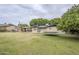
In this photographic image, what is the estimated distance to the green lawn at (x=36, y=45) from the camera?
2918mm

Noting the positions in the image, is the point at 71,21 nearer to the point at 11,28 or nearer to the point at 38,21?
the point at 38,21

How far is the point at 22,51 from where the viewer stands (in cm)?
A: 292

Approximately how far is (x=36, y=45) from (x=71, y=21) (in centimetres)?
50


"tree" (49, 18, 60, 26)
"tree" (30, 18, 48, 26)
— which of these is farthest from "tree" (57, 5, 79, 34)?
"tree" (30, 18, 48, 26)

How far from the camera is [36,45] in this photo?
2.93 meters

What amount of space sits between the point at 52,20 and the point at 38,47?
1.20ft

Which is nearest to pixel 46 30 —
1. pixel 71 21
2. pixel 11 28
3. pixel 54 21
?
pixel 54 21

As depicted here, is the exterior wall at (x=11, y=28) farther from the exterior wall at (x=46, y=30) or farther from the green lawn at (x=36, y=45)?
the exterior wall at (x=46, y=30)

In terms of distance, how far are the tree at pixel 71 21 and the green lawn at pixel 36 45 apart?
12 cm

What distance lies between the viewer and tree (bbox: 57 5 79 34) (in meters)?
2.90
